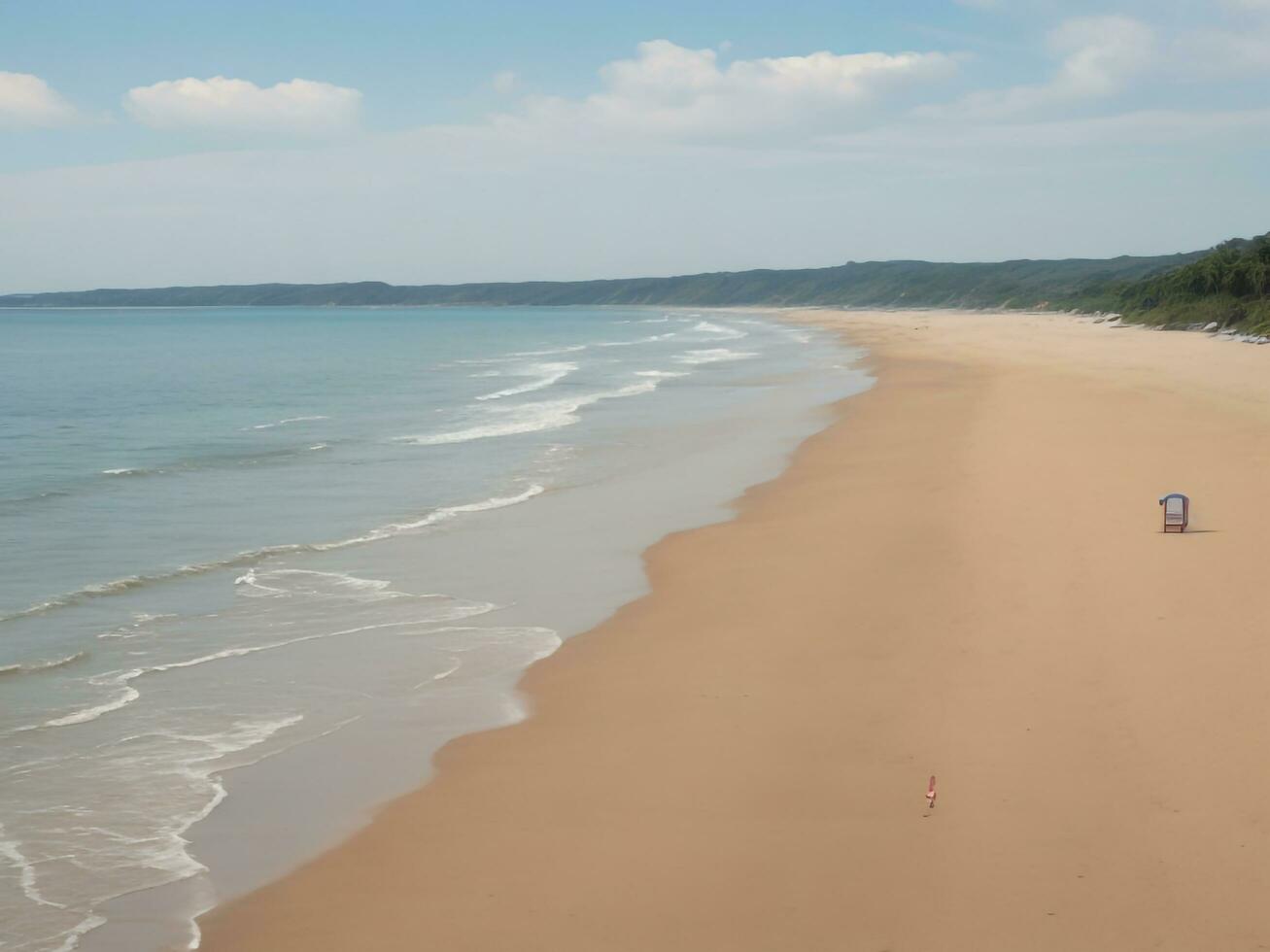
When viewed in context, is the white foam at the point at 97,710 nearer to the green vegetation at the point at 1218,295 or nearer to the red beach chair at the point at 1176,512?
the red beach chair at the point at 1176,512

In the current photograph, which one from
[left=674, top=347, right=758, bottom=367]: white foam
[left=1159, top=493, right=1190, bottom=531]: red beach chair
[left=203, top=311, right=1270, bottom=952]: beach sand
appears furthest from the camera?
[left=674, top=347, right=758, bottom=367]: white foam

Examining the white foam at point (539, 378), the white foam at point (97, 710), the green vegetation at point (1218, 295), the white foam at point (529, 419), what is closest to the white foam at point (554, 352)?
the white foam at point (539, 378)

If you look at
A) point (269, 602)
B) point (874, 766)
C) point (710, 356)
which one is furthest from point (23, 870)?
point (710, 356)

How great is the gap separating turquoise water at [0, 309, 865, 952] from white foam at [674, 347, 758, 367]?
20298mm

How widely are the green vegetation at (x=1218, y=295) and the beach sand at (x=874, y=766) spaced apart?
118 feet

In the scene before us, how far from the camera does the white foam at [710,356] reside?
52.0m

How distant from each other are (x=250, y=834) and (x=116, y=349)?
7701 cm

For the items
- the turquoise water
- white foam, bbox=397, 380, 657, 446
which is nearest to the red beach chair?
the turquoise water

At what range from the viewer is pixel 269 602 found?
39.3 ft

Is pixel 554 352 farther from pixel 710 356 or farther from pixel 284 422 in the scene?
pixel 284 422

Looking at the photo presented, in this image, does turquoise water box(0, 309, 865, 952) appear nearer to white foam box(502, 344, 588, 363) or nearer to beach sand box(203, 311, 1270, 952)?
beach sand box(203, 311, 1270, 952)

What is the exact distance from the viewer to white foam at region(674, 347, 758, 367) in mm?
52031

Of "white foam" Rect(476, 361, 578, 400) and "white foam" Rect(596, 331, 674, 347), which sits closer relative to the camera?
"white foam" Rect(476, 361, 578, 400)

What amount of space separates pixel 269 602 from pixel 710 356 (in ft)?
148
